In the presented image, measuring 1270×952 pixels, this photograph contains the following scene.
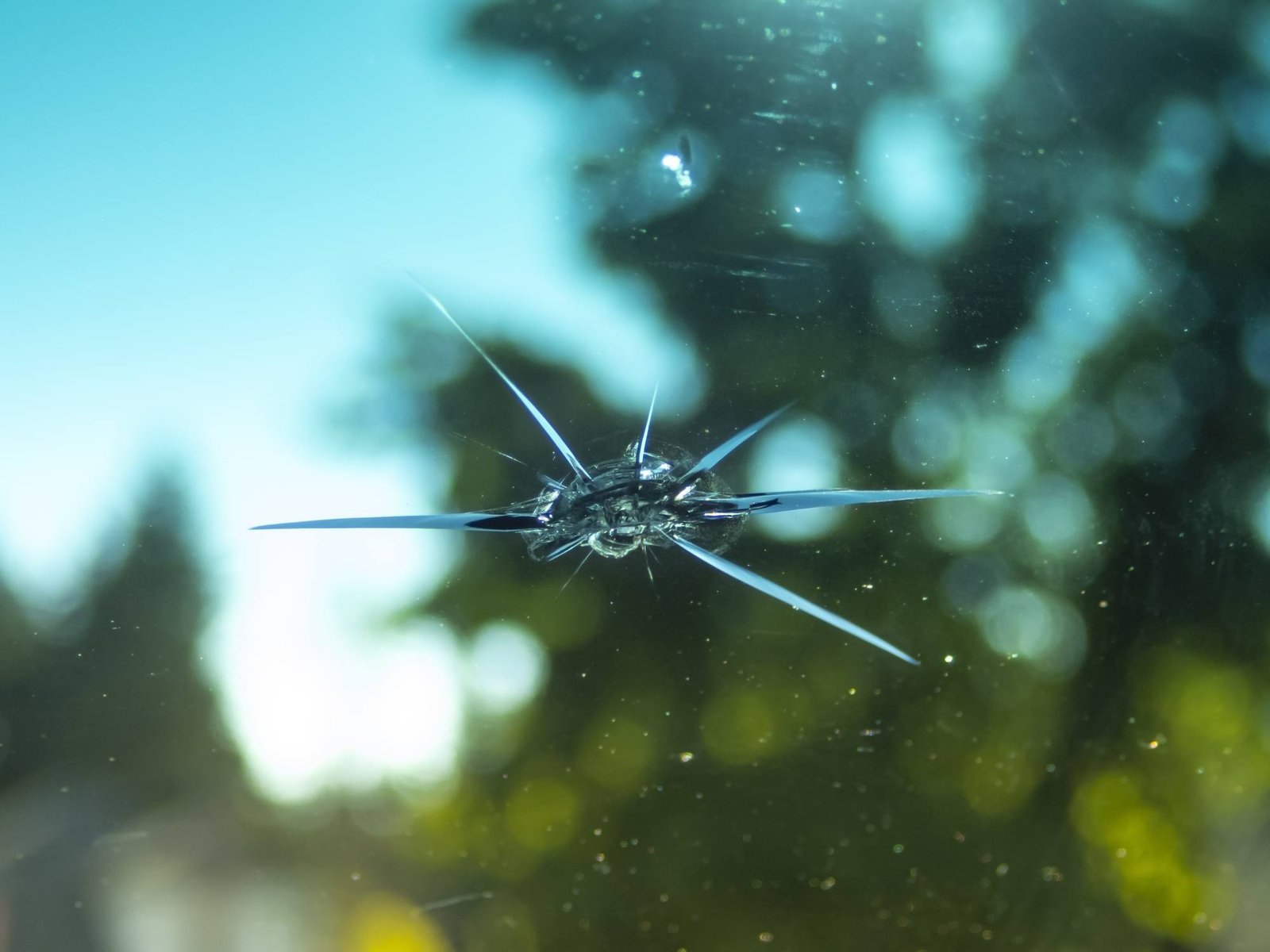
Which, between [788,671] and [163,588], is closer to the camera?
[788,671]

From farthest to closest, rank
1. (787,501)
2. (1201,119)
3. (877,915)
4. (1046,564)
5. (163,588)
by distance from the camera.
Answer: (1201,119) → (163,588) → (1046,564) → (787,501) → (877,915)

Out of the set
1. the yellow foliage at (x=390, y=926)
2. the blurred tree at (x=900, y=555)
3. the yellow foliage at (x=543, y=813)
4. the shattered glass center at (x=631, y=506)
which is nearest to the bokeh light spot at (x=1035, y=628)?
the blurred tree at (x=900, y=555)

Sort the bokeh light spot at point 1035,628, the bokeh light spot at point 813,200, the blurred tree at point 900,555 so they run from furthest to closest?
the bokeh light spot at point 813,200, the bokeh light spot at point 1035,628, the blurred tree at point 900,555

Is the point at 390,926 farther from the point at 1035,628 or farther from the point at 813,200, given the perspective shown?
the point at 813,200

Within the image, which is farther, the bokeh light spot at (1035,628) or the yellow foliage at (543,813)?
the bokeh light spot at (1035,628)

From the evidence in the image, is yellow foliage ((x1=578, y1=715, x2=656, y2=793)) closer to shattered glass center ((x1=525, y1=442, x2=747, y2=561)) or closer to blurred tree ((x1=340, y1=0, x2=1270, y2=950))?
blurred tree ((x1=340, y1=0, x2=1270, y2=950))

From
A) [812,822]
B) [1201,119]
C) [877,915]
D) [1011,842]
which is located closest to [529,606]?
[812,822]

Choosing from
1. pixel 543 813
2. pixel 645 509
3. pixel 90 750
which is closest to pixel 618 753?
pixel 543 813

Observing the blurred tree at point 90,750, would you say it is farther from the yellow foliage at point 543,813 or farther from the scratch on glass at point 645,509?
the yellow foliage at point 543,813

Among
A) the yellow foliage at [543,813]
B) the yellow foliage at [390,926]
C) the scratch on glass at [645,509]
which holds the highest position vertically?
the scratch on glass at [645,509]

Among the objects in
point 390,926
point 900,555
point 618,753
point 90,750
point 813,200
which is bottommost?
point 390,926

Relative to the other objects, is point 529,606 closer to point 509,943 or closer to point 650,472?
point 650,472
